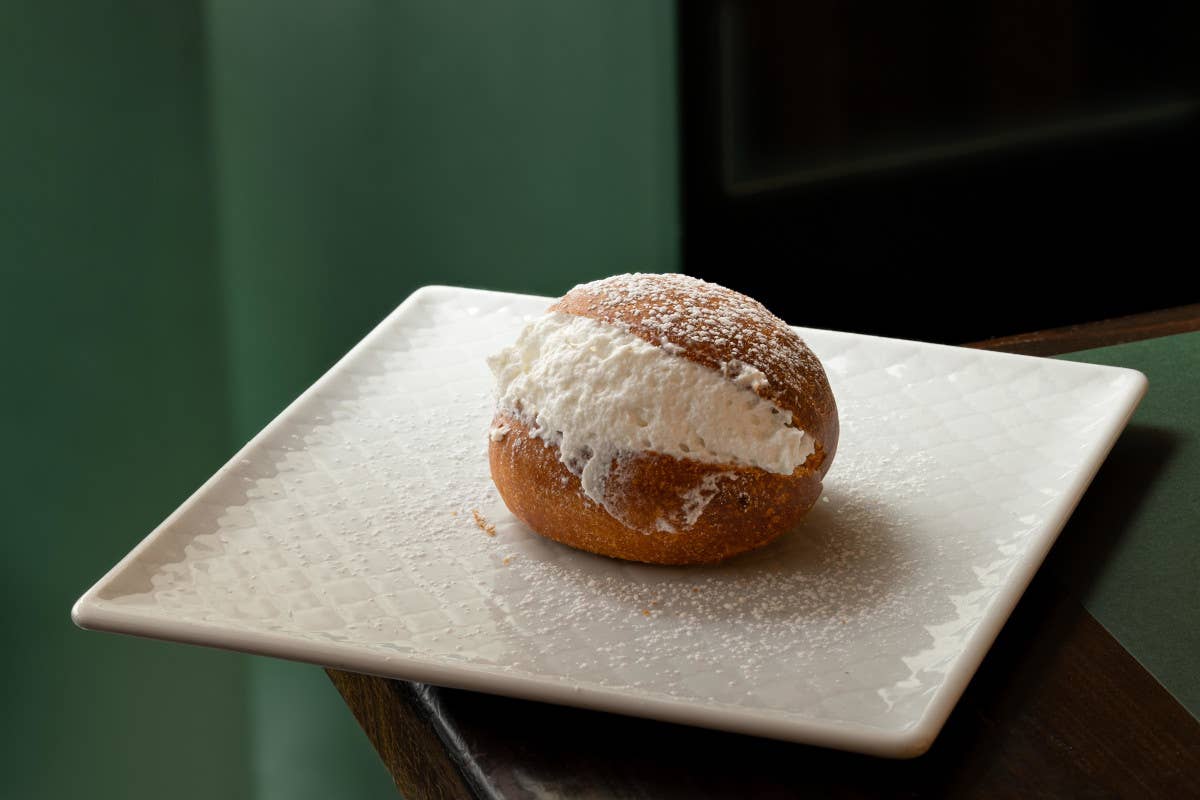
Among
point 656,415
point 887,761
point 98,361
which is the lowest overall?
point 98,361

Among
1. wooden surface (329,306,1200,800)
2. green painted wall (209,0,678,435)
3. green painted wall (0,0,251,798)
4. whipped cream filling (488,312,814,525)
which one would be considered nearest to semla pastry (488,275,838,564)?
whipped cream filling (488,312,814,525)

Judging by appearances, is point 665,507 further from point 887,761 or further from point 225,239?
point 225,239

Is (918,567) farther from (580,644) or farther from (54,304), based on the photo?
(54,304)

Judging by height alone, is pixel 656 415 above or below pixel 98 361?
above

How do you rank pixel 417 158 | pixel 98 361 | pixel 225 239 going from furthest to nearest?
pixel 417 158 < pixel 225 239 < pixel 98 361

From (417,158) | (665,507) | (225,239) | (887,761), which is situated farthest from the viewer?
(417,158)

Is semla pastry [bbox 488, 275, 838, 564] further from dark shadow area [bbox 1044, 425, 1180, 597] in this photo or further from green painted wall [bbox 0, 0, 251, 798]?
green painted wall [bbox 0, 0, 251, 798]

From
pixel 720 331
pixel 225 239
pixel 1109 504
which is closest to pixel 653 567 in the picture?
→ pixel 720 331

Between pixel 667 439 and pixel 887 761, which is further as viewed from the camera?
pixel 667 439
